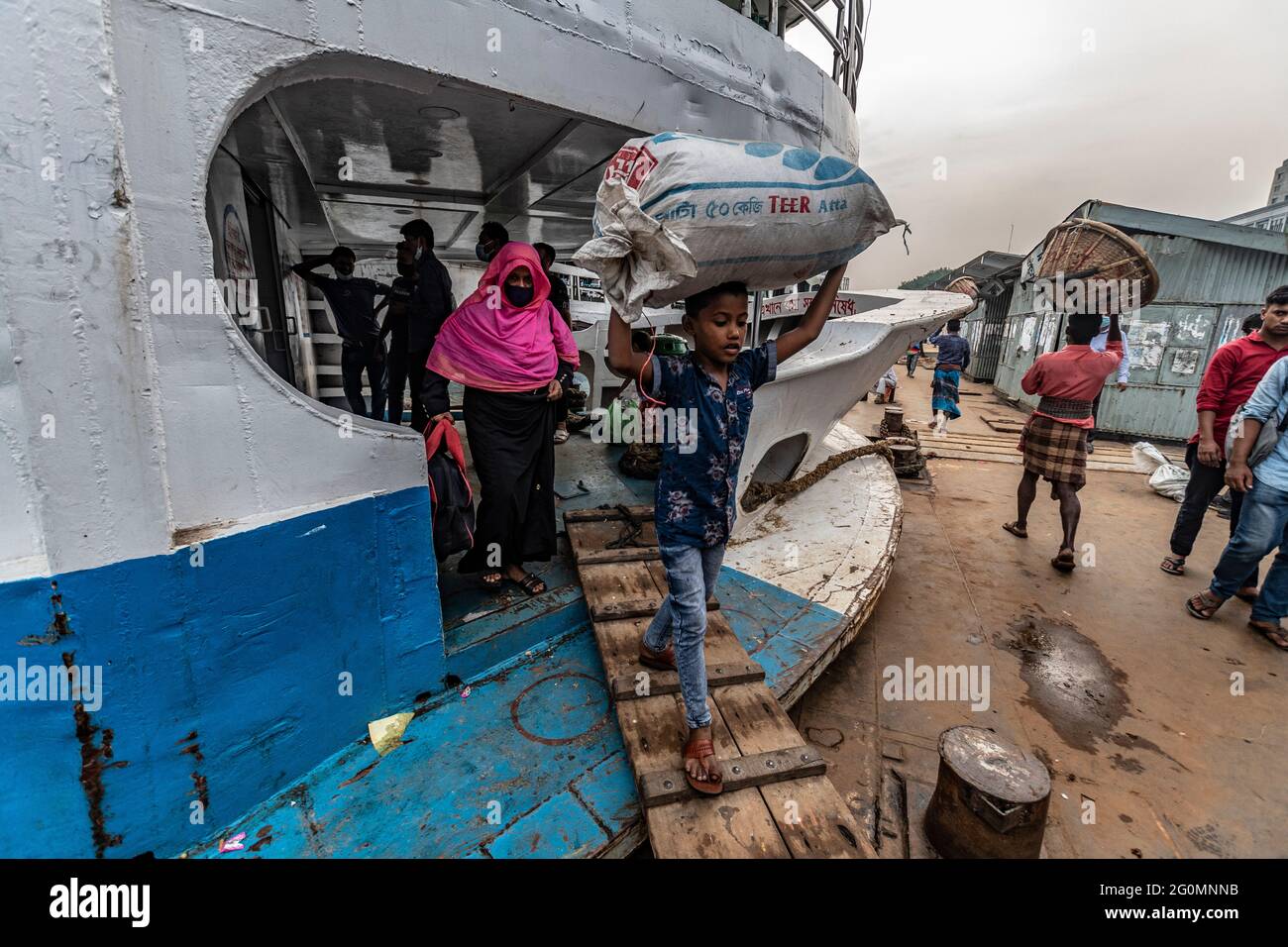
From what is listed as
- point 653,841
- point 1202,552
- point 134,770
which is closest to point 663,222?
point 653,841

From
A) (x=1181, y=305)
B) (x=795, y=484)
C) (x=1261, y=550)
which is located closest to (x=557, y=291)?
(x=795, y=484)

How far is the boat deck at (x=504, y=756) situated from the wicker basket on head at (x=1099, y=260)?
3.82 metres

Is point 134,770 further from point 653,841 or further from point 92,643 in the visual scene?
point 653,841

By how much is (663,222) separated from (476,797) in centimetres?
201

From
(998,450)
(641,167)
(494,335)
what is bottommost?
(998,450)

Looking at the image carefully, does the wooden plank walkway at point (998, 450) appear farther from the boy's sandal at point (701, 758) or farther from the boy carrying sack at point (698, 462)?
the boy's sandal at point (701, 758)

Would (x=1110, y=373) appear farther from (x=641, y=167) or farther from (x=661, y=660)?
(x=641, y=167)

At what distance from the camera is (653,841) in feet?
5.61

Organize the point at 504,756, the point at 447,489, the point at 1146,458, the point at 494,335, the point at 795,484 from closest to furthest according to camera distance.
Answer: the point at 504,756 < the point at 447,489 < the point at 494,335 < the point at 795,484 < the point at 1146,458

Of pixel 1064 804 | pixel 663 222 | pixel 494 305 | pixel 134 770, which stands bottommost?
pixel 1064 804

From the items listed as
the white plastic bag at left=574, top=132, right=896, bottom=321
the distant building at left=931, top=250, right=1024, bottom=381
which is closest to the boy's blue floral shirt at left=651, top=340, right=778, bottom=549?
the white plastic bag at left=574, top=132, right=896, bottom=321

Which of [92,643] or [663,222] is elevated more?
[663,222]

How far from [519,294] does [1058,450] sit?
456cm

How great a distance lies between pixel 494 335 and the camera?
104 inches
